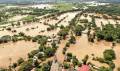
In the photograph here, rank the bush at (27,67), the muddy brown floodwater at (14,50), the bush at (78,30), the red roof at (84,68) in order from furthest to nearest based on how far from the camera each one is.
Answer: the bush at (78,30) → the muddy brown floodwater at (14,50) → the bush at (27,67) → the red roof at (84,68)

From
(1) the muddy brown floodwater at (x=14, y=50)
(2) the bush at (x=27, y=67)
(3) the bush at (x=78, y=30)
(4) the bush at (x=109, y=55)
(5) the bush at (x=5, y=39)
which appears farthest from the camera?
(3) the bush at (x=78, y=30)

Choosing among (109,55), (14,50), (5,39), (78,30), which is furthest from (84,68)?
(78,30)

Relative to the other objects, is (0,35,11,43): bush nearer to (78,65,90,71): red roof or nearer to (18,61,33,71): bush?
(18,61,33,71): bush

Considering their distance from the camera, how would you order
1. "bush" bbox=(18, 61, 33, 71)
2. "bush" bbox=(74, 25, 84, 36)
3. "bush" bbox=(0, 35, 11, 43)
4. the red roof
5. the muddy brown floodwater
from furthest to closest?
1. "bush" bbox=(74, 25, 84, 36)
2. "bush" bbox=(0, 35, 11, 43)
3. the muddy brown floodwater
4. "bush" bbox=(18, 61, 33, 71)
5. the red roof

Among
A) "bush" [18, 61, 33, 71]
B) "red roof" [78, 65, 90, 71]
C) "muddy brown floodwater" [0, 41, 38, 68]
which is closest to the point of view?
"red roof" [78, 65, 90, 71]

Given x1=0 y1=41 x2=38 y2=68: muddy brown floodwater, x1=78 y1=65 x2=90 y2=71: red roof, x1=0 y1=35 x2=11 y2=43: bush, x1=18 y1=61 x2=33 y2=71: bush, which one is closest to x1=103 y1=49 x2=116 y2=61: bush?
x1=78 y1=65 x2=90 y2=71: red roof

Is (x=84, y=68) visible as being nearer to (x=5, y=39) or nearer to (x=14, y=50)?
(x=14, y=50)

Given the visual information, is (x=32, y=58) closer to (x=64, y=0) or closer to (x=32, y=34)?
(x=32, y=34)

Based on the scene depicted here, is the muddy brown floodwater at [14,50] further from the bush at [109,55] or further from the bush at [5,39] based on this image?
the bush at [109,55]

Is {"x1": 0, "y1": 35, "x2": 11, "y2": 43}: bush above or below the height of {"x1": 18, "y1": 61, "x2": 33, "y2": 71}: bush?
below

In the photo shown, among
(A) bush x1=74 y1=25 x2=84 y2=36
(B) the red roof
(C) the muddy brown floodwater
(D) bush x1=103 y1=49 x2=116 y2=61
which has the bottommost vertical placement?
(C) the muddy brown floodwater

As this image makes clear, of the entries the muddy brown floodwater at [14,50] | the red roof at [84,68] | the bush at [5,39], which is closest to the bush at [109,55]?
the red roof at [84,68]

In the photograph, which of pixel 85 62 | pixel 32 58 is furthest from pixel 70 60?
pixel 32 58
